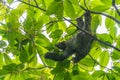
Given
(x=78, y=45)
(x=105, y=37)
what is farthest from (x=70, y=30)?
(x=78, y=45)

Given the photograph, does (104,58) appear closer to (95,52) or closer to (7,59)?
(95,52)

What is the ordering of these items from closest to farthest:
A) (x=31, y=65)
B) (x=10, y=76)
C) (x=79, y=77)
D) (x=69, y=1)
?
(x=69, y=1) < (x=79, y=77) < (x=10, y=76) < (x=31, y=65)

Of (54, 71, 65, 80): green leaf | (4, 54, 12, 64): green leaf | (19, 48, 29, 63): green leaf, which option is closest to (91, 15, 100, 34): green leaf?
(54, 71, 65, 80): green leaf

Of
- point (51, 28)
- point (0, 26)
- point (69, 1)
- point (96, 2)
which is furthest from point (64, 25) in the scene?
point (69, 1)

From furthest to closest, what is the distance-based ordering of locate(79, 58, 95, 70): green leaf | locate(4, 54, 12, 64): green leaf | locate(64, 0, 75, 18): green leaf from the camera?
locate(4, 54, 12, 64): green leaf → locate(79, 58, 95, 70): green leaf → locate(64, 0, 75, 18): green leaf

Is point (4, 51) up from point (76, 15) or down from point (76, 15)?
down

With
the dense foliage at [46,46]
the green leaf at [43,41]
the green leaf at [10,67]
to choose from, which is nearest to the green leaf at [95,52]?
the dense foliage at [46,46]

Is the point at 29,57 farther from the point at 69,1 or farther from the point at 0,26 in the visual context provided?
the point at 69,1

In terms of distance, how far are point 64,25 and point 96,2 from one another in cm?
22

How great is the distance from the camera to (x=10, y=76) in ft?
5.20

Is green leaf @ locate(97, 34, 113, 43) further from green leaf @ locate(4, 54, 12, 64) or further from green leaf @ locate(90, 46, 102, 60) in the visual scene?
green leaf @ locate(4, 54, 12, 64)

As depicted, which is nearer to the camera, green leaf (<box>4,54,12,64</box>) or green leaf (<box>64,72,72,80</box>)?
green leaf (<box>64,72,72,80</box>)

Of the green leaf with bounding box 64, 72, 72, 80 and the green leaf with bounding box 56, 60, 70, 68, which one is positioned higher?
the green leaf with bounding box 56, 60, 70, 68

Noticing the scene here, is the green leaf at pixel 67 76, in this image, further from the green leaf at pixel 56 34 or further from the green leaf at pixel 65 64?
the green leaf at pixel 56 34
